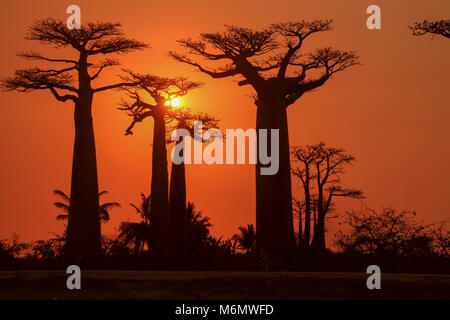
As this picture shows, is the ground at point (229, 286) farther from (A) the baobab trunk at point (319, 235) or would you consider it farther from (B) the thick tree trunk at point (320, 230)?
(B) the thick tree trunk at point (320, 230)

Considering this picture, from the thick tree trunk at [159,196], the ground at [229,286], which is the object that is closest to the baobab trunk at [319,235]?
the thick tree trunk at [159,196]

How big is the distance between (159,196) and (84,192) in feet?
18.6

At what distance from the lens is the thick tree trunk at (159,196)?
117 ft

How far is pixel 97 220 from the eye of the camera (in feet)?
103

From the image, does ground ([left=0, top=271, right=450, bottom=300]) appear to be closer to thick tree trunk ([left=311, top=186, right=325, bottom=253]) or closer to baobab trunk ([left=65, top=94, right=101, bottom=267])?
baobab trunk ([left=65, top=94, right=101, bottom=267])

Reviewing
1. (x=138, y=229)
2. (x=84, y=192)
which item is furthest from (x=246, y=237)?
(x=84, y=192)

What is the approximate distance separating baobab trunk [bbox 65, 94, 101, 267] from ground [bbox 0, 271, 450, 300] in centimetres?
1122

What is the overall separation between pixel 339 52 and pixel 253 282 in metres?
14.5

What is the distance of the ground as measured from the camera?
17.4m

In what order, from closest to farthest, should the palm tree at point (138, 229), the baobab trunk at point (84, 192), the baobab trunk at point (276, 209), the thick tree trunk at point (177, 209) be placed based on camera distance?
the baobab trunk at point (276, 209) → the baobab trunk at point (84, 192) → the thick tree trunk at point (177, 209) → the palm tree at point (138, 229)

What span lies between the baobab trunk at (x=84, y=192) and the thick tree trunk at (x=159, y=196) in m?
4.53

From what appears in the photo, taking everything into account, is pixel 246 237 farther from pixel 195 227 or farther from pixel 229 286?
pixel 229 286

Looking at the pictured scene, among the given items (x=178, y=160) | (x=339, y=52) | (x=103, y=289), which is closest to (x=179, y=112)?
(x=178, y=160)

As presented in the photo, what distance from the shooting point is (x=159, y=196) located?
119 feet
